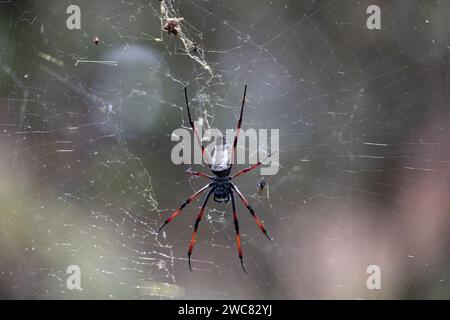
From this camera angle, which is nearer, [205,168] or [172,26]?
[172,26]

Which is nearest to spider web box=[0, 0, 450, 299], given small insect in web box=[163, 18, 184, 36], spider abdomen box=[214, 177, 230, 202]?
spider abdomen box=[214, 177, 230, 202]

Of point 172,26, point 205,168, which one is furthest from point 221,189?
point 172,26

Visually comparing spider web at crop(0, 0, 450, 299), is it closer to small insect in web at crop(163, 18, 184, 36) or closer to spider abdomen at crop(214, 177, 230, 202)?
spider abdomen at crop(214, 177, 230, 202)

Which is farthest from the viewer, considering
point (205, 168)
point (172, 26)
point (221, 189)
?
point (205, 168)

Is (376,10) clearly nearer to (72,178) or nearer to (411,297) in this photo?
(411,297)

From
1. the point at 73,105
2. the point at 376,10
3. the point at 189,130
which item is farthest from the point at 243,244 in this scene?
the point at 376,10

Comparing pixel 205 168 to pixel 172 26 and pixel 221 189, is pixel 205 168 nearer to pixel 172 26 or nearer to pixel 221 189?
pixel 221 189

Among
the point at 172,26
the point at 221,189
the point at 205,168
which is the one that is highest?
the point at 172,26
